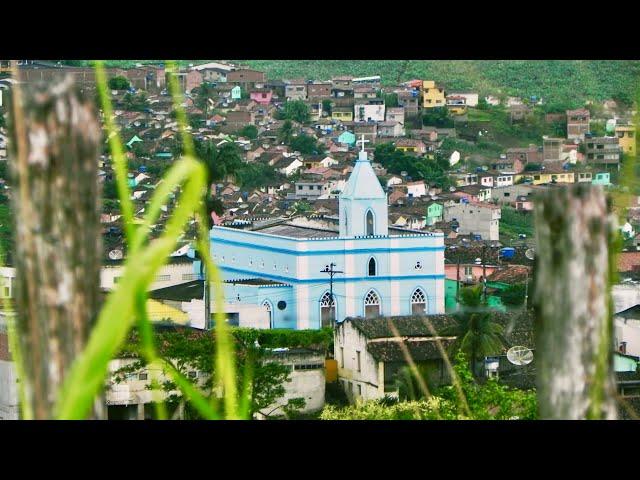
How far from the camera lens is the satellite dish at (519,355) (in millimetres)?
10602

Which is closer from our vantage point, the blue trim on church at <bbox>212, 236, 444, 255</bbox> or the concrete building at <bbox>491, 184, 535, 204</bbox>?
the blue trim on church at <bbox>212, 236, 444, 255</bbox>

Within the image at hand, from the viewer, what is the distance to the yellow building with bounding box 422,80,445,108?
2018 centimetres

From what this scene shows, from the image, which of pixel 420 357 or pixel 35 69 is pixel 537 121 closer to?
pixel 420 357

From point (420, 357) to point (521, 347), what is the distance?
0.78m

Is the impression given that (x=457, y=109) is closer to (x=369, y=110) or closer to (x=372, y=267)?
(x=369, y=110)

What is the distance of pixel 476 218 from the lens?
17.5 metres

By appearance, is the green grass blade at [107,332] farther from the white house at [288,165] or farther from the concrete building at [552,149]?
the white house at [288,165]

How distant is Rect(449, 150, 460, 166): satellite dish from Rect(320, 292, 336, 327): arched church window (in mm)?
3948

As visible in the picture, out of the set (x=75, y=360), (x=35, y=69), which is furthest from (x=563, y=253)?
(x=35, y=69)

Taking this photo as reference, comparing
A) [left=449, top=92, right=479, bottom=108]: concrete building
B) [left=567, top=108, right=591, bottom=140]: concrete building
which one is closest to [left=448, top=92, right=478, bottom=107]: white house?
[left=449, top=92, right=479, bottom=108]: concrete building

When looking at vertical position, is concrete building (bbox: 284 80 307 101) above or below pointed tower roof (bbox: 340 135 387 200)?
above

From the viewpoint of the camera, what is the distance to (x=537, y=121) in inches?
733

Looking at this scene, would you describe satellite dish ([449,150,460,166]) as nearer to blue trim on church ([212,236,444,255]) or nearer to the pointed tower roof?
blue trim on church ([212,236,444,255])

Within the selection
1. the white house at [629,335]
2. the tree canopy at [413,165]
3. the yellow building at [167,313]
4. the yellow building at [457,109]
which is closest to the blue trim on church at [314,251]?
the yellow building at [167,313]
